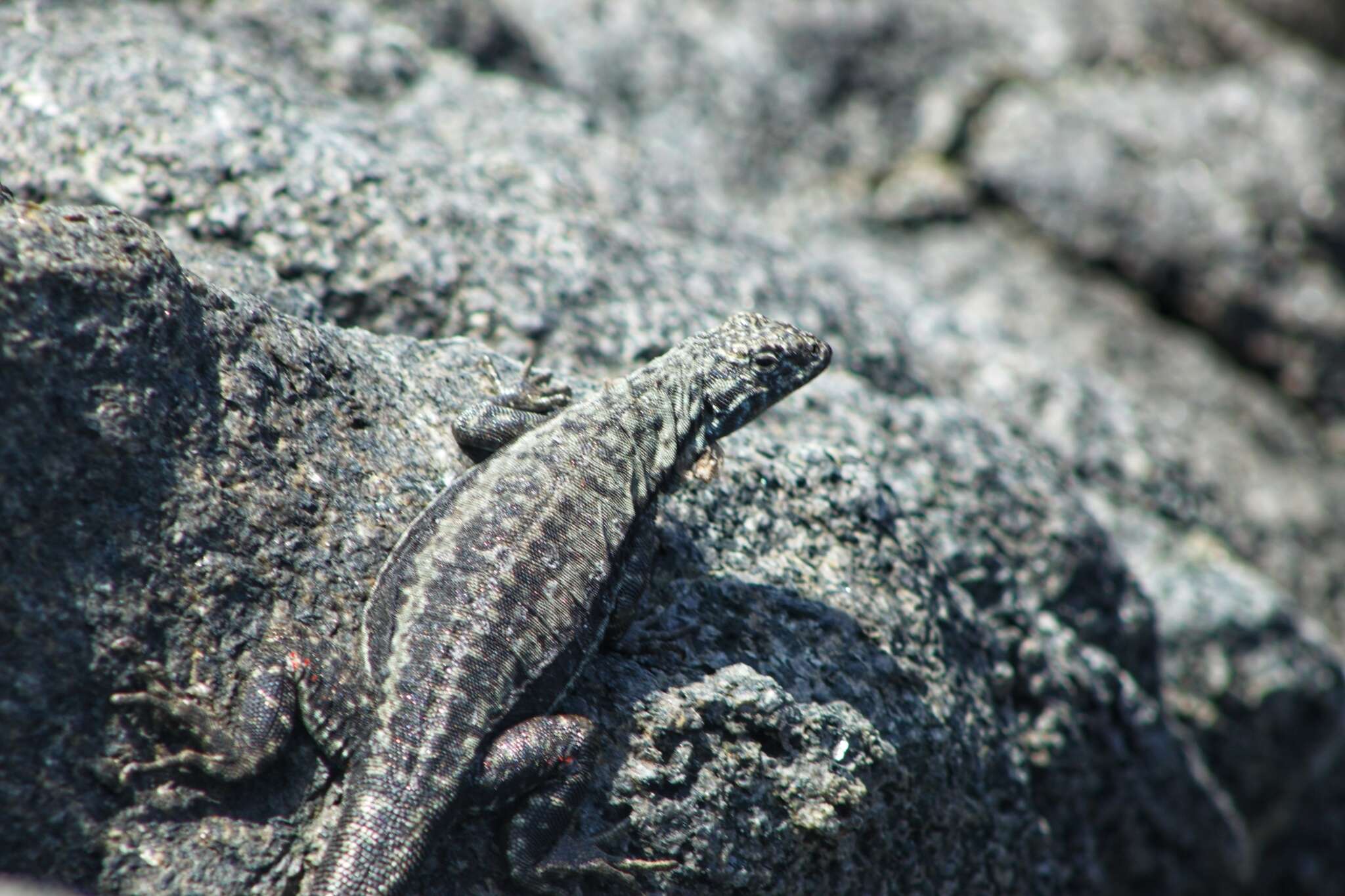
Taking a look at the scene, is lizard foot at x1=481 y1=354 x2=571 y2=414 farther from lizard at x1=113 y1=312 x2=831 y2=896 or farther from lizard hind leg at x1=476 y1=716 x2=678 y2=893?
lizard hind leg at x1=476 y1=716 x2=678 y2=893

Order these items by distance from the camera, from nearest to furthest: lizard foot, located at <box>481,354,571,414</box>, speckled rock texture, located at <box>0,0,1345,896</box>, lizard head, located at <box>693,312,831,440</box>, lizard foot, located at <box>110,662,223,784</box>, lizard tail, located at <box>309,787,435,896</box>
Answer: lizard tail, located at <box>309,787,435,896</box>
lizard foot, located at <box>110,662,223,784</box>
speckled rock texture, located at <box>0,0,1345,896</box>
lizard foot, located at <box>481,354,571,414</box>
lizard head, located at <box>693,312,831,440</box>

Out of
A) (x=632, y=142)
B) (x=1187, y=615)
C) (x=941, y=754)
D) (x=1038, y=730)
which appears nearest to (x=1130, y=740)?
(x=1038, y=730)

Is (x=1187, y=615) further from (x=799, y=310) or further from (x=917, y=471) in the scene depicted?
(x=799, y=310)

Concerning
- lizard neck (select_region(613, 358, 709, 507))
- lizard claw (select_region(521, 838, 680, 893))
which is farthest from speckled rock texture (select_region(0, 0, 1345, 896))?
lizard neck (select_region(613, 358, 709, 507))

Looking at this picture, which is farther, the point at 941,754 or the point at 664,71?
the point at 664,71

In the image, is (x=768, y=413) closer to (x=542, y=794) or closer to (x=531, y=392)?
(x=531, y=392)

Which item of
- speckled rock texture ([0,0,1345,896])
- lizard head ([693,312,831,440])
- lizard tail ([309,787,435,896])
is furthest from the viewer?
lizard head ([693,312,831,440])

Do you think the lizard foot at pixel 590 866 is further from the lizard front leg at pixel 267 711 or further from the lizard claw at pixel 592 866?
the lizard front leg at pixel 267 711
